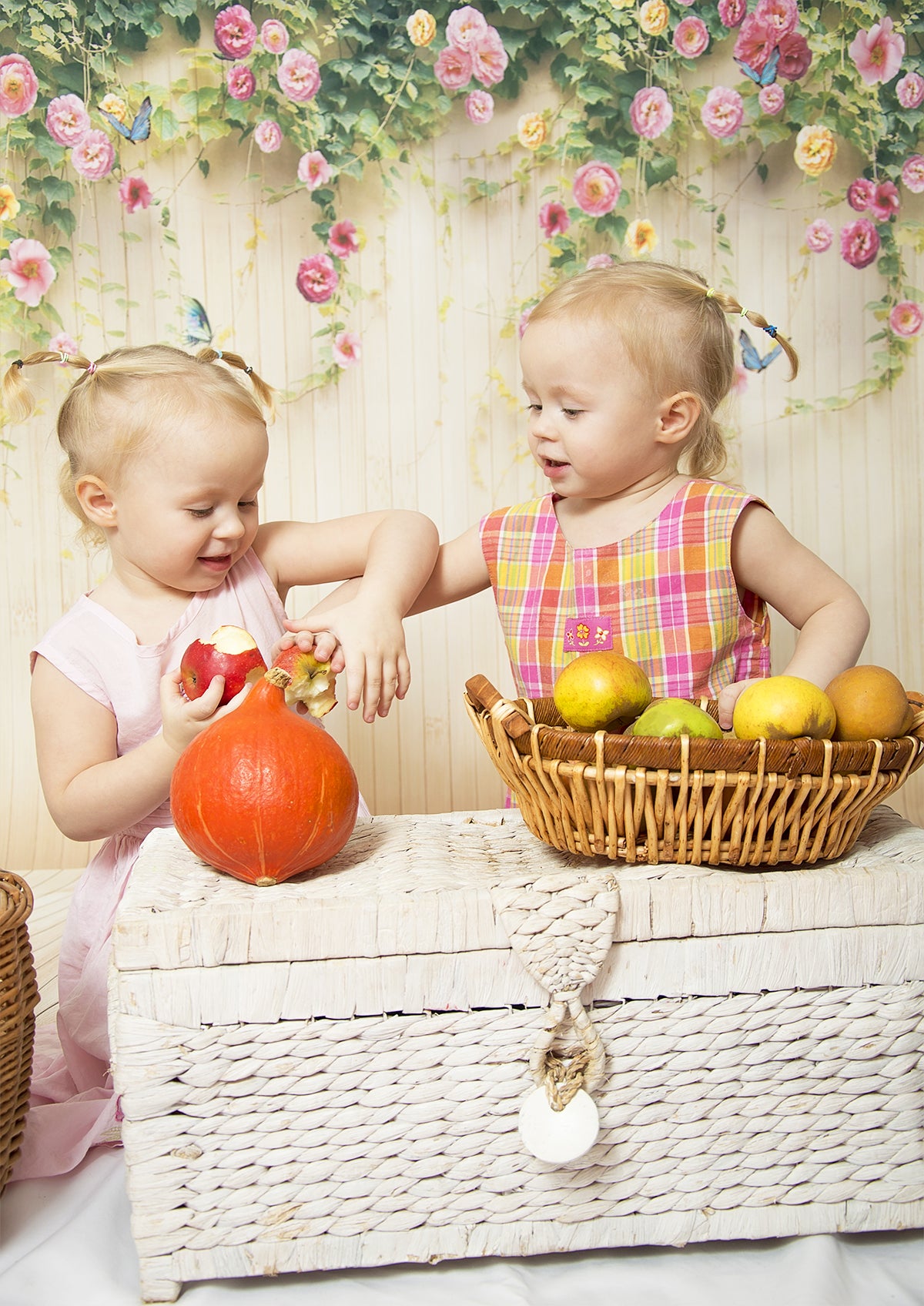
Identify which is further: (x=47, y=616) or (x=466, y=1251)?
(x=47, y=616)

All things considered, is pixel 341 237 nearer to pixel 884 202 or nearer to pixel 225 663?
pixel 884 202

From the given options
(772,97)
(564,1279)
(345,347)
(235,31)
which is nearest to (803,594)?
(564,1279)

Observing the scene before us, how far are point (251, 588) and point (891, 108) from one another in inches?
70.3

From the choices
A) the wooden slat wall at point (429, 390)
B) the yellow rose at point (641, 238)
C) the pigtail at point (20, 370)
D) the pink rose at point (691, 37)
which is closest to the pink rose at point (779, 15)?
the pink rose at point (691, 37)

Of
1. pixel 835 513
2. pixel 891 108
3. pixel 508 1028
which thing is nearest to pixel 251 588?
pixel 508 1028

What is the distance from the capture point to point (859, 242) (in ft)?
7.85

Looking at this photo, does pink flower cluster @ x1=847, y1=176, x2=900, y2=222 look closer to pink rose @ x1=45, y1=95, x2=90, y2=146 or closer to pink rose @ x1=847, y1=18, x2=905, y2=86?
pink rose @ x1=847, y1=18, x2=905, y2=86

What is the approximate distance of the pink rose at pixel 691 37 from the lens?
90.1 inches

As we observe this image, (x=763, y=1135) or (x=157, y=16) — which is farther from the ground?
(x=157, y=16)

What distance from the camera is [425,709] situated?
248 centimetres

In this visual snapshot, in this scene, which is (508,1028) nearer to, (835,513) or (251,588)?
(251,588)

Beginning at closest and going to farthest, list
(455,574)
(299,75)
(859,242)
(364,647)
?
(364,647)
(455,574)
(299,75)
(859,242)

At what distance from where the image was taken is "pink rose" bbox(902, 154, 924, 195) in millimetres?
2385

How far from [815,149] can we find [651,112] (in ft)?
1.12
